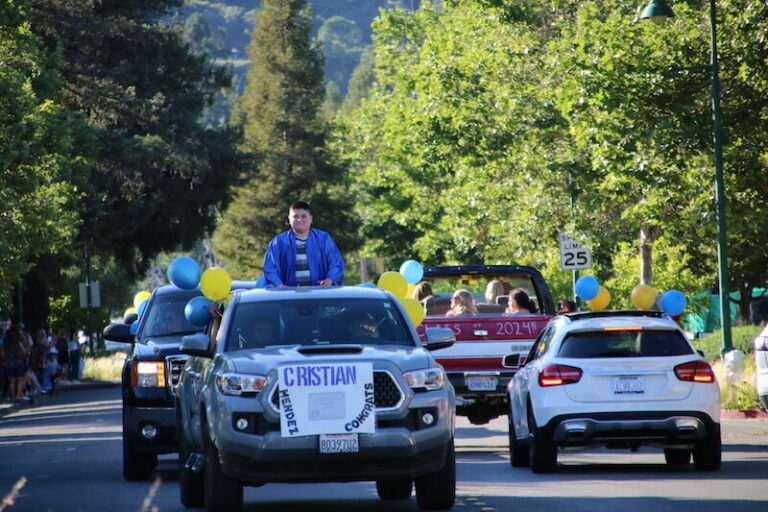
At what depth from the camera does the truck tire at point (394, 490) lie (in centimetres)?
1320

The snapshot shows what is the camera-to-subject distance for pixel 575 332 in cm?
1544

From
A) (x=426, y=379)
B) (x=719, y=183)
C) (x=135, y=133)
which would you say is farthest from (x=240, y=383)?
(x=135, y=133)

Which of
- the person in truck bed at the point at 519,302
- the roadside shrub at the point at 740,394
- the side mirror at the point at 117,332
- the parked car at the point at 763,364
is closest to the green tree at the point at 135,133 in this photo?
the roadside shrub at the point at 740,394

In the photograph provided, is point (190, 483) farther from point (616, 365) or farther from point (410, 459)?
point (616, 365)

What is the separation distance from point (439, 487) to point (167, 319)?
5.79 metres

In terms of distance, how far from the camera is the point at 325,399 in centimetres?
1098

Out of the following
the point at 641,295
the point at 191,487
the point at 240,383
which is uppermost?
the point at 641,295

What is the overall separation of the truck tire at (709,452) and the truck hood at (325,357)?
182 inches

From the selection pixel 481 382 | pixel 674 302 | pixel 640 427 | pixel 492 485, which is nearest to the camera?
pixel 492 485

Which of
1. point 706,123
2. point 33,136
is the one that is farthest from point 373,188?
point 706,123

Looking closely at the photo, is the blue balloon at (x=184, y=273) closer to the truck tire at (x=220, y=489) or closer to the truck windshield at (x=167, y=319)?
the truck windshield at (x=167, y=319)

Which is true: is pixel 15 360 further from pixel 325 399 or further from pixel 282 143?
pixel 282 143

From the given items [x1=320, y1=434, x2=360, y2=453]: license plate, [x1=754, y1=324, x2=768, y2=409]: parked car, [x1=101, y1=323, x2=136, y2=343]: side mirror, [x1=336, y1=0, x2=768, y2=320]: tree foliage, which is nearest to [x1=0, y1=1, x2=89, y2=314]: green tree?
[x1=336, y1=0, x2=768, y2=320]: tree foliage

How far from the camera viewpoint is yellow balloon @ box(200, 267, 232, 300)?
14477mm
